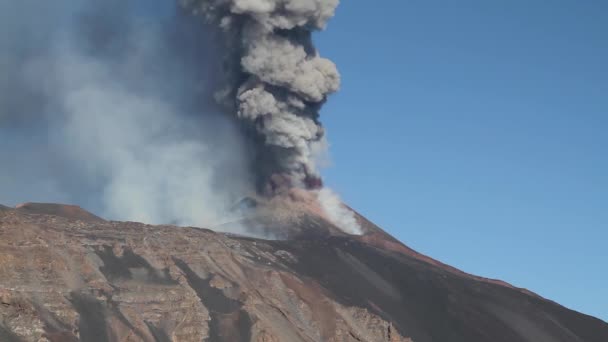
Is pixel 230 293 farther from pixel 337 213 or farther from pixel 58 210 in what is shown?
pixel 337 213

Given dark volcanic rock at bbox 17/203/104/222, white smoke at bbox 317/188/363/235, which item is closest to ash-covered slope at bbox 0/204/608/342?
dark volcanic rock at bbox 17/203/104/222

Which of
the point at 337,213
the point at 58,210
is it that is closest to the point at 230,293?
the point at 58,210

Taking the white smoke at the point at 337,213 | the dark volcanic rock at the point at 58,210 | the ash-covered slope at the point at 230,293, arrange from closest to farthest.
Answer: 1. the ash-covered slope at the point at 230,293
2. the dark volcanic rock at the point at 58,210
3. the white smoke at the point at 337,213

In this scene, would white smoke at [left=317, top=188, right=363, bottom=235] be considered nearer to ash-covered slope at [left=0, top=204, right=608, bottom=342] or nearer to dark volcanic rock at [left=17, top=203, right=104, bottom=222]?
ash-covered slope at [left=0, top=204, right=608, bottom=342]

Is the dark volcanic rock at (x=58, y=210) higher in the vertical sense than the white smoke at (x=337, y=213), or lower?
lower

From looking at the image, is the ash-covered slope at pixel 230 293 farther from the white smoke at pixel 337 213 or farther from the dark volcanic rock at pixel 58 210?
the white smoke at pixel 337 213

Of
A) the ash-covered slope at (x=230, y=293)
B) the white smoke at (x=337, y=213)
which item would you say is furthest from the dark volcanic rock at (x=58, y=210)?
the white smoke at (x=337, y=213)

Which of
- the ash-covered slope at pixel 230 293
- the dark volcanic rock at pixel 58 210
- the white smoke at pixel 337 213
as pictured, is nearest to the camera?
the ash-covered slope at pixel 230 293

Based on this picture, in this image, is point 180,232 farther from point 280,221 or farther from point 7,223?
point 280,221

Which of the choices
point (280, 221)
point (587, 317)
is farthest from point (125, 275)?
point (587, 317)
